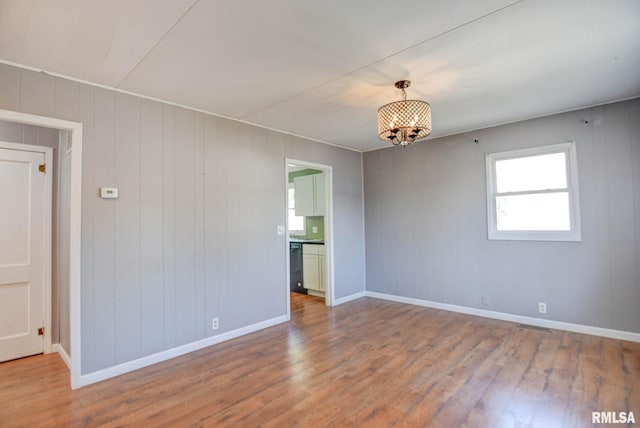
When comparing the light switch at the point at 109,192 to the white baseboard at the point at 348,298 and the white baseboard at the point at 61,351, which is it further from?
the white baseboard at the point at 348,298

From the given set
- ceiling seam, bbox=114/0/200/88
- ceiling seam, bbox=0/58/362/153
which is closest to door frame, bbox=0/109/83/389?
ceiling seam, bbox=0/58/362/153

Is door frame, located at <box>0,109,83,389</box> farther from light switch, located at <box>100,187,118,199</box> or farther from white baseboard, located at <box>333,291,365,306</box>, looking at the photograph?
white baseboard, located at <box>333,291,365,306</box>

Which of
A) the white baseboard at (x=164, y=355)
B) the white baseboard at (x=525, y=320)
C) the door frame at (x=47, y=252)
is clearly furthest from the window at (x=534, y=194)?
the door frame at (x=47, y=252)

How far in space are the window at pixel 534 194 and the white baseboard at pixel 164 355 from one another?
3356mm

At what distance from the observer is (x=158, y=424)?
2.09 metres

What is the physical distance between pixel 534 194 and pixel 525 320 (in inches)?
63.1

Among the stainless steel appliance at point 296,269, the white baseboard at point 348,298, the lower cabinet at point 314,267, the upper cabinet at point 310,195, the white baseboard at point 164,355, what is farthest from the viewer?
the stainless steel appliance at point 296,269

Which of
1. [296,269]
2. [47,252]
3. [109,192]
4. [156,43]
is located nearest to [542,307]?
[296,269]

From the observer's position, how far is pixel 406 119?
2.56m

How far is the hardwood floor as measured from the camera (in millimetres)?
2156

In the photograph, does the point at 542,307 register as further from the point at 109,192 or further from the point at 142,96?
the point at 142,96

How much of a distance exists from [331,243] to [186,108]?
285 cm

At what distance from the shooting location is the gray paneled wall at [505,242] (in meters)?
3.39

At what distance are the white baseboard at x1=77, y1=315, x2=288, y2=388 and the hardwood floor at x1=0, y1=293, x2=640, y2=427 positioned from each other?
0.09 metres
